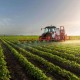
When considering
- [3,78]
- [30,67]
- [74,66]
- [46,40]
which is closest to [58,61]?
[74,66]

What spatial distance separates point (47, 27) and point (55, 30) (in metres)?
1.18

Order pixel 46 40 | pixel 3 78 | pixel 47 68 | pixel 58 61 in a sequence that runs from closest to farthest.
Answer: pixel 3 78 < pixel 47 68 < pixel 58 61 < pixel 46 40

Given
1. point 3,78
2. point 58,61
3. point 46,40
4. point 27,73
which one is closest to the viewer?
point 3,78

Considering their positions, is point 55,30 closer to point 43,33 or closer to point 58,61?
point 43,33

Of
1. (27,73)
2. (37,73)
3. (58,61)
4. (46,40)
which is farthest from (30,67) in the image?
(46,40)

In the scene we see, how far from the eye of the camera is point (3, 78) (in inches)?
361

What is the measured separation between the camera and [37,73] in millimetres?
9641

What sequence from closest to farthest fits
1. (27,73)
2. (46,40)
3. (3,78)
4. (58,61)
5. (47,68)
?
1. (3,78)
2. (27,73)
3. (47,68)
4. (58,61)
5. (46,40)

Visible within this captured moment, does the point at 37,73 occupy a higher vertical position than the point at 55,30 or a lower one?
lower

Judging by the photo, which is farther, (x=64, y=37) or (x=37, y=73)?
(x=64, y=37)

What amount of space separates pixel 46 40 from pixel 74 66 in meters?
17.3

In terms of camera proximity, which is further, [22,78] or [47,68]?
[47,68]

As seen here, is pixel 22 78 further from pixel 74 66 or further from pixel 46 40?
pixel 46 40

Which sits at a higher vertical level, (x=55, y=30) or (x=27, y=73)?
(x=55, y=30)
